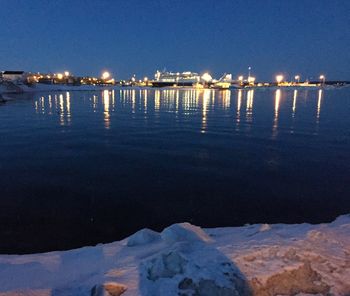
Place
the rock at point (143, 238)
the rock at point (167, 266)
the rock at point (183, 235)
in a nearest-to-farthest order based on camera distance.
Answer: the rock at point (167, 266), the rock at point (183, 235), the rock at point (143, 238)

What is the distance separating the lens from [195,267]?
4.52 meters

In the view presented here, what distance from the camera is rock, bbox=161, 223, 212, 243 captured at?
6004mm

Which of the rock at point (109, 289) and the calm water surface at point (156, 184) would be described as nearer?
the rock at point (109, 289)

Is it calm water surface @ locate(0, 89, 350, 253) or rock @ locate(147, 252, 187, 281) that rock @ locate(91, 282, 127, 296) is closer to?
rock @ locate(147, 252, 187, 281)

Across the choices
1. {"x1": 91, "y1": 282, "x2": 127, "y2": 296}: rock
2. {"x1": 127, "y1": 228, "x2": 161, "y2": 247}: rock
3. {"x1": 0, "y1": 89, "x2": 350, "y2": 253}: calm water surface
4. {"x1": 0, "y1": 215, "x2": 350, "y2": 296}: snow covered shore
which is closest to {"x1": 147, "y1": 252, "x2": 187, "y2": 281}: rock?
{"x1": 0, "y1": 215, "x2": 350, "y2": 296}: snow covered shore

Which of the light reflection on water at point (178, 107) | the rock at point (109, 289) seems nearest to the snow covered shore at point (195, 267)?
the rock at point (109, 289)

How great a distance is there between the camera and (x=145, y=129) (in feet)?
76.4

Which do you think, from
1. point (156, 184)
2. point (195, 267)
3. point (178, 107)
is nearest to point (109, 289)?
point (195, 267)

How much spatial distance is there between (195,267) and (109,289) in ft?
4.21

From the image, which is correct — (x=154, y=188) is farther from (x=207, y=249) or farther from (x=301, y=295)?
(x=301, y=295)

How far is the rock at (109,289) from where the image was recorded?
14.0 feet

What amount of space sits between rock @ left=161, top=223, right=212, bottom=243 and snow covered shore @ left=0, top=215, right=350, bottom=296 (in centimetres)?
2

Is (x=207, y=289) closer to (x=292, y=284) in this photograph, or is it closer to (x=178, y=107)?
(x=292, y=284)

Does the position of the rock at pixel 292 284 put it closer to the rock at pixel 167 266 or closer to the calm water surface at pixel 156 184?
the rock at pixel 167 266
